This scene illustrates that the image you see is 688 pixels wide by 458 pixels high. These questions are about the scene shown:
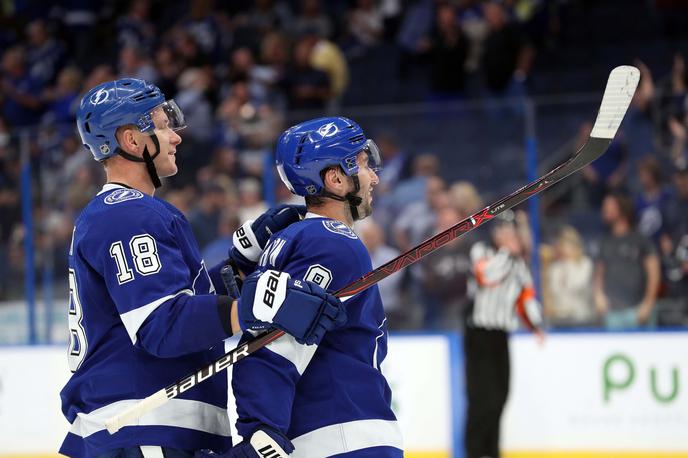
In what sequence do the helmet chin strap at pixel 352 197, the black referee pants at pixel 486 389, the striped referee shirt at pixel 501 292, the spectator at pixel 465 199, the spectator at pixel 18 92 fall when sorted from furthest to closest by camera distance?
the spectator at pixel 18 92 → the spectator at pixel 465 199 → the striped referee shirt at pixel 501 292 → the black referee pants at pixel 486 389 → the helmet chin strap at pixel 352 197

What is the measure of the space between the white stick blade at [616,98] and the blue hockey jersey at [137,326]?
97cm

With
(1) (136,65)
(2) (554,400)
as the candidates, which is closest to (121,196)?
(2) (554,400)

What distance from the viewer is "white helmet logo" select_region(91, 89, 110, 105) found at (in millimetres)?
2523

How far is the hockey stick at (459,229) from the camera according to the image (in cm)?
232

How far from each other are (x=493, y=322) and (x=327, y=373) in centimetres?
346

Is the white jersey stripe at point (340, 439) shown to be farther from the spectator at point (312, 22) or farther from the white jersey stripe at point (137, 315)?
the spectator at point (312, 22)

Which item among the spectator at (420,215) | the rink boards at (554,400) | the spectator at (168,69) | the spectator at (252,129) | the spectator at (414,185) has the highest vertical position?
the spectator at (168,69)

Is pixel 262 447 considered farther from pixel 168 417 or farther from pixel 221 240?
pixel 221 240

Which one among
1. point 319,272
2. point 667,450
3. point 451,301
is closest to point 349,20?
point 451,301

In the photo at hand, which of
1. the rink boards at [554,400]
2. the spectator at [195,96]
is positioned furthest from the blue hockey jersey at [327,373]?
the spectator at [195,96]

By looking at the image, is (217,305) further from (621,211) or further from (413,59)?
(413,59)

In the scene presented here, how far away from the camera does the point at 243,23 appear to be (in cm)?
927

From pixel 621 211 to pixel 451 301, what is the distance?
3.46 ft

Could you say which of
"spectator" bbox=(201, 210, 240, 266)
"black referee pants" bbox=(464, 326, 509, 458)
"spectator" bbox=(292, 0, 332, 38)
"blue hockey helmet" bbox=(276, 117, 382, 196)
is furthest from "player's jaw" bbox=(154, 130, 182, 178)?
"spectator" bbox=(292, 0, 332, 38)
